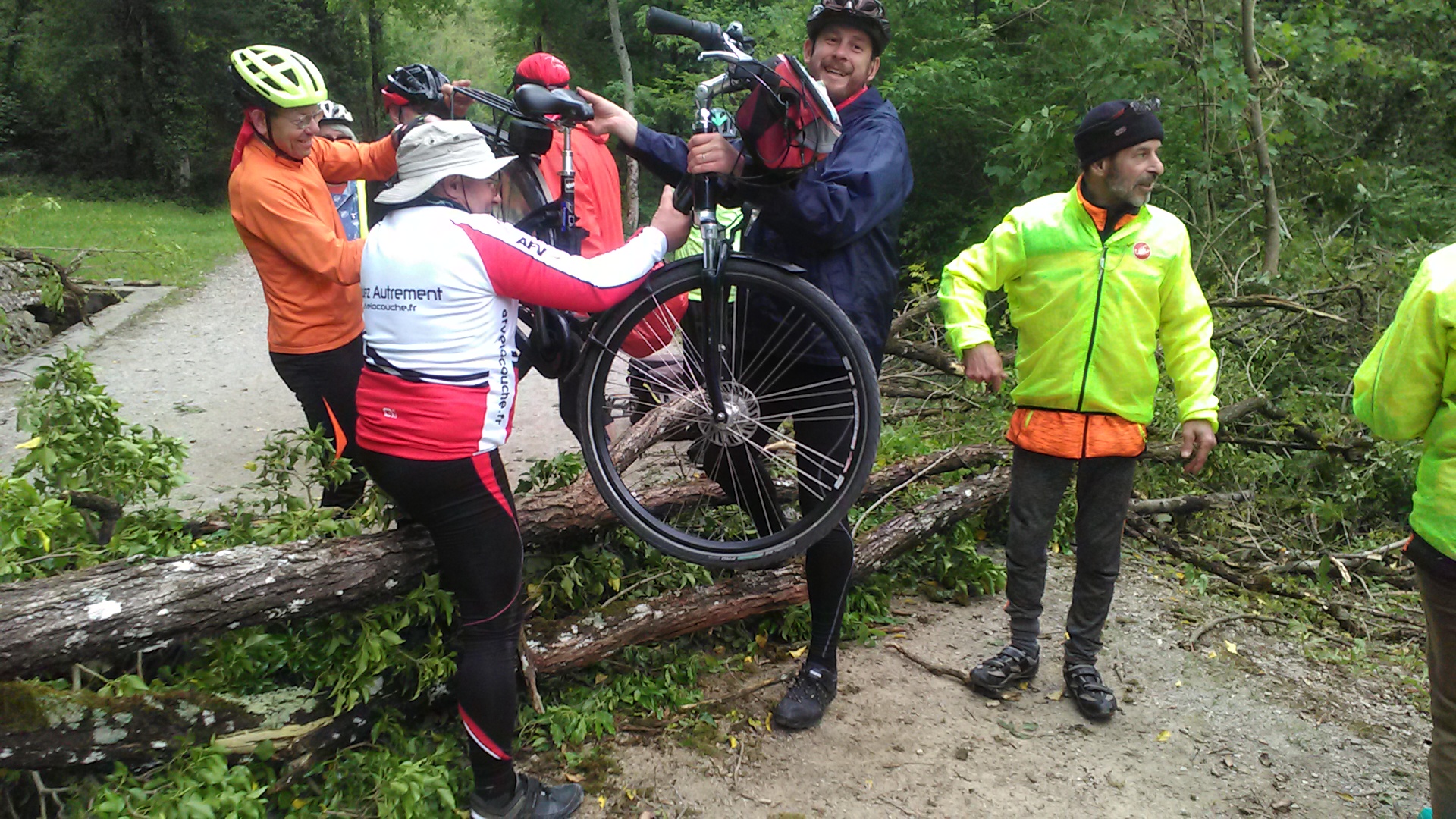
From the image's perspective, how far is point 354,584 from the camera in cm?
277

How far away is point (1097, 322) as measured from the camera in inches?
128

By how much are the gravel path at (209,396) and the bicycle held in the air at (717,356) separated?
7.00ft

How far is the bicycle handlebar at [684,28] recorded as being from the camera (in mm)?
2512

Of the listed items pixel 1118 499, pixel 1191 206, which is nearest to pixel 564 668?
pixel 1118 499

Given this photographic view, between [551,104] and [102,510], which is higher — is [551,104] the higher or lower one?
the higher one

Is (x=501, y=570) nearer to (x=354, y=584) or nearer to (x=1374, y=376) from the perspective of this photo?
(x=354, y=584)

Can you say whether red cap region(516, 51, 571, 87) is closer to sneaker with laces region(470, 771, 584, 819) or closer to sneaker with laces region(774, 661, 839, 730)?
sneaker with laces region(774, 661, 839, 730)

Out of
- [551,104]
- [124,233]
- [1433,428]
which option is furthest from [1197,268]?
[124,233]

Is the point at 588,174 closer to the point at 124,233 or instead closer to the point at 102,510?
the point at 102,510

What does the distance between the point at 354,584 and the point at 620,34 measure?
65.5 feet

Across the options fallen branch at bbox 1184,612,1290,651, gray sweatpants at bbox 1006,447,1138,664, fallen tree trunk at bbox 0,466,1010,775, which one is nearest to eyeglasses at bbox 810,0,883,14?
gray sweatpants at bbox 1006,447,1138,664

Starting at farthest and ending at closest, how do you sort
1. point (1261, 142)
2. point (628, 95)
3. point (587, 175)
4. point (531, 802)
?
point (628, 95)
point (1261, 142)
point (587, 175)
point (531, 802)

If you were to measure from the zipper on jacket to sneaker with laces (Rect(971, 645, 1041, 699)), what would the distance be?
3.16ft

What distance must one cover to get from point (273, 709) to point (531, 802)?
77cm
